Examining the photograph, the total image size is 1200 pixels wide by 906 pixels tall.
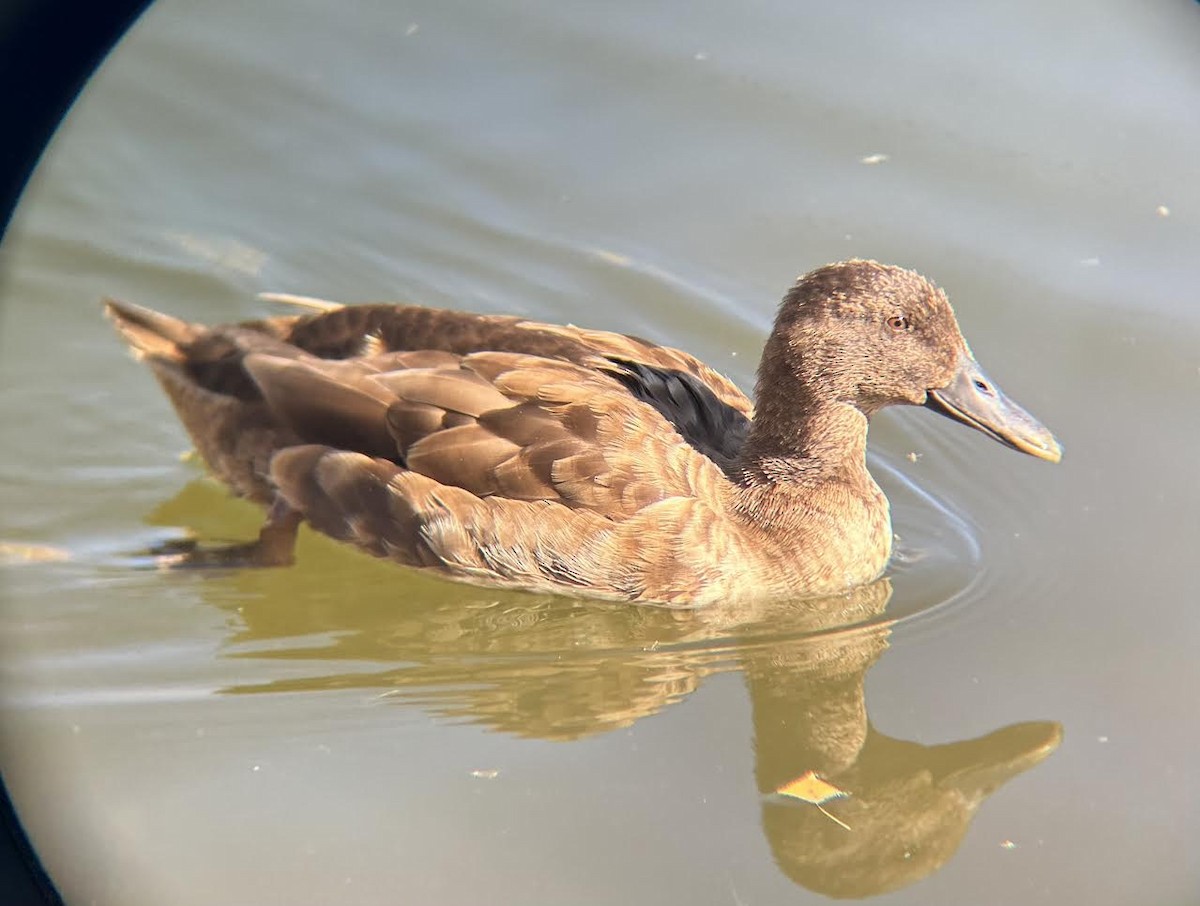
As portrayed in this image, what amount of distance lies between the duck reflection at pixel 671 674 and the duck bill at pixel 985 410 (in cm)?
82

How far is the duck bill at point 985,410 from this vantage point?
5.95 metres

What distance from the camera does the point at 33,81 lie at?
3436mm

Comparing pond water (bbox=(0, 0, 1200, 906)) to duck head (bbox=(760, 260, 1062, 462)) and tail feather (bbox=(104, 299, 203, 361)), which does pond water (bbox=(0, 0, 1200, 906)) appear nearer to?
tail feather (bbox=(104, 299, 203, 361))

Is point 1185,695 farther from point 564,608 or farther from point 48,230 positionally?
point 48,230

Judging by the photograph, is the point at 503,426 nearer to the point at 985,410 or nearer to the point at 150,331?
the point at 150,331

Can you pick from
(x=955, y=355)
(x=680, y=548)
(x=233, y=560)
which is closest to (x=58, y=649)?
(x=233, y=560)

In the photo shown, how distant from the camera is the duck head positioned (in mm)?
5738

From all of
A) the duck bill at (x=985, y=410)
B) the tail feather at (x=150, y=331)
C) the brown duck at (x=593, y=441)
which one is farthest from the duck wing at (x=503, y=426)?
the duck bill at (x=985, y=410)

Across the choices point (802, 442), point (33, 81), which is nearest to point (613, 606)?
point (802, 442)

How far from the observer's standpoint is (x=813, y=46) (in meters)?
9.30

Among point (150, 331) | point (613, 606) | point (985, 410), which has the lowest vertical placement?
point (613, 606)

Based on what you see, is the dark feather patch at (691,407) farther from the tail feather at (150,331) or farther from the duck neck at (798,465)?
the tail feather at (150,331)

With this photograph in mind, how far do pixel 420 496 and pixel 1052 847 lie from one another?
2715 mm

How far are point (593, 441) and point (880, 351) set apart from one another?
122 centimetres
